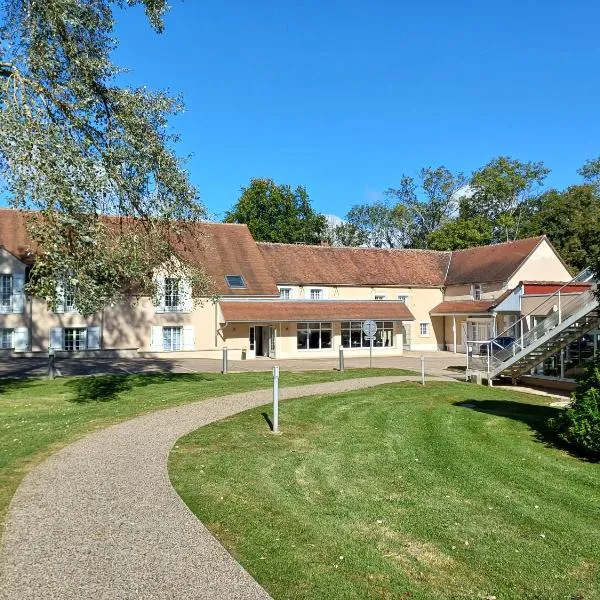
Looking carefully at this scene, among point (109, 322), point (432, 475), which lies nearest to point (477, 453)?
point (432, 475)

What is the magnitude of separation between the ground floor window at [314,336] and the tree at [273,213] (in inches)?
932

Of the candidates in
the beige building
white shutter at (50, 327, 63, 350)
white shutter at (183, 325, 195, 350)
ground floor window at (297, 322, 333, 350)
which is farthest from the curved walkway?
ground floor window at (297, 322, 333, 350)

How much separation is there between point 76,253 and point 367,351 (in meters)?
25.4

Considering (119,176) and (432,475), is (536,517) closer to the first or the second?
(432,475)

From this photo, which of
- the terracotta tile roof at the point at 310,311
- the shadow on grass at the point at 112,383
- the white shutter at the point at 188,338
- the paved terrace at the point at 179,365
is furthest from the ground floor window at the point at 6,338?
the shadow on grass at the point at 112,383

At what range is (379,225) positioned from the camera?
2625 inches

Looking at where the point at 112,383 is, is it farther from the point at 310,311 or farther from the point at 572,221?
the point at 572,221

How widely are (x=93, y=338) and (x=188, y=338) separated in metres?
5.10

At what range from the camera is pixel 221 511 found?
20.6 feet

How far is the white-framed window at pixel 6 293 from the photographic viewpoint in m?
28.9

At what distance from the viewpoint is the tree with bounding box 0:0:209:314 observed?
10836 mm

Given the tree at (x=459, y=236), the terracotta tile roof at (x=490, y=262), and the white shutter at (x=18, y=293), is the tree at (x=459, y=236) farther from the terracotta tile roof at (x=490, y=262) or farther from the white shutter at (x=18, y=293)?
the white shutter at (x=18, y=293)

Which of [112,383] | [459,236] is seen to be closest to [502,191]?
[459,236]

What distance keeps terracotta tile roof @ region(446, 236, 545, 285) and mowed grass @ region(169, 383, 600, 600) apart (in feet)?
87.8
